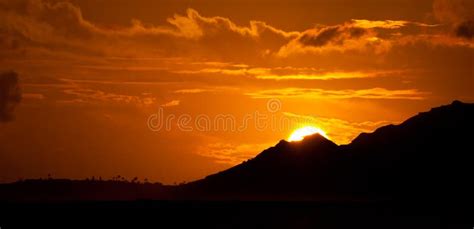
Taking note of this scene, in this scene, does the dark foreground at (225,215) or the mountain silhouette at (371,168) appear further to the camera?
the mountain silhouette at (371,168)

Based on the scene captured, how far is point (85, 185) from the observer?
69.4 m

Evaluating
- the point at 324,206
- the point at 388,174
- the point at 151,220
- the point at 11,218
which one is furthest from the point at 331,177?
the point at 11,218

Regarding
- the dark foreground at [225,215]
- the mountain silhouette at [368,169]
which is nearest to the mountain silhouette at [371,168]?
the mountain silhouette at [368,169]

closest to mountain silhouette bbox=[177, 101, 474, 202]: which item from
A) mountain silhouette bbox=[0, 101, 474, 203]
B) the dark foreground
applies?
mountain silhouette bbox=[0, 101, 474, 203]

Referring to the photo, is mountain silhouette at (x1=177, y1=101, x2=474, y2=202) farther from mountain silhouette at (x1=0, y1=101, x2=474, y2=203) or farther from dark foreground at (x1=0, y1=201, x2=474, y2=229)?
dark foreground at (x1=0, y1=201, x2=474, y2=229)

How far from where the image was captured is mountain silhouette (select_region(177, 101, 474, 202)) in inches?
2076

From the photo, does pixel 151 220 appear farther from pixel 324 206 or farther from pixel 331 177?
pixel 331 177

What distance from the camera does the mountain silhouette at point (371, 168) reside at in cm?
5272

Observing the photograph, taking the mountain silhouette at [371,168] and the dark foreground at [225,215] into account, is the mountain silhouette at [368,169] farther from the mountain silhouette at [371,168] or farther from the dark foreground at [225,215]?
the dark foreground at [225,215]

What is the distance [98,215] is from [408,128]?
1074 inches

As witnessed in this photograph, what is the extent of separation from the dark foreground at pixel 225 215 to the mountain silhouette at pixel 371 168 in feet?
21.6

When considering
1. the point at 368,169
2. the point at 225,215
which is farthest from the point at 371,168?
the point at 225,215

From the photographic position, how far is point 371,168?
5600 cm

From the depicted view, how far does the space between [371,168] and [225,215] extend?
17258 millimetres
